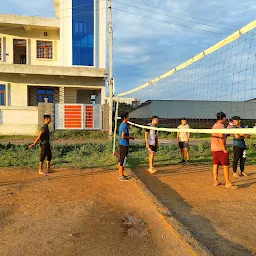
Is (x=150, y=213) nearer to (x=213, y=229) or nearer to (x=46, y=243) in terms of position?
(x=213, y=229)

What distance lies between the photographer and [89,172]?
7.76 m

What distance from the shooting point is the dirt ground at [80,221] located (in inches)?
129

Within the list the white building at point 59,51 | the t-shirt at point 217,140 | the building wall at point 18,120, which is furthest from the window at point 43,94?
the t-shirt at point 217,140

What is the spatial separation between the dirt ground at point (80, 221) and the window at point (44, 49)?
15961 millimetres

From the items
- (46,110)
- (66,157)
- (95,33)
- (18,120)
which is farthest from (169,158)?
(95,33)

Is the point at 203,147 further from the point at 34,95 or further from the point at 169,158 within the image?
the point at 34,95

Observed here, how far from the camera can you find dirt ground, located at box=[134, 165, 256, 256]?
3.44 m

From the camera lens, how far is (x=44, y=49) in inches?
822

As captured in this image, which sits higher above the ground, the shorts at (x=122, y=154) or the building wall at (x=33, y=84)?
the building wall at (x=33, y=84)

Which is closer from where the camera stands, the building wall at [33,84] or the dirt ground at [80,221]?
the dirt ground at [80,221]

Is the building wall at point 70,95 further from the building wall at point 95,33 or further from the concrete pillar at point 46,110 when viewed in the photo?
the concrete pillar at point 46,110

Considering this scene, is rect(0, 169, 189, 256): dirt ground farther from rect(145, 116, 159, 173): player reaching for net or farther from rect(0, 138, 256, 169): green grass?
rect(0, 138, 256, 169): green grass

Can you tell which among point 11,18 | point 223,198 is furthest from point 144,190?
point 11,18

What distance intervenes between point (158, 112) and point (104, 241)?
2262 cm
